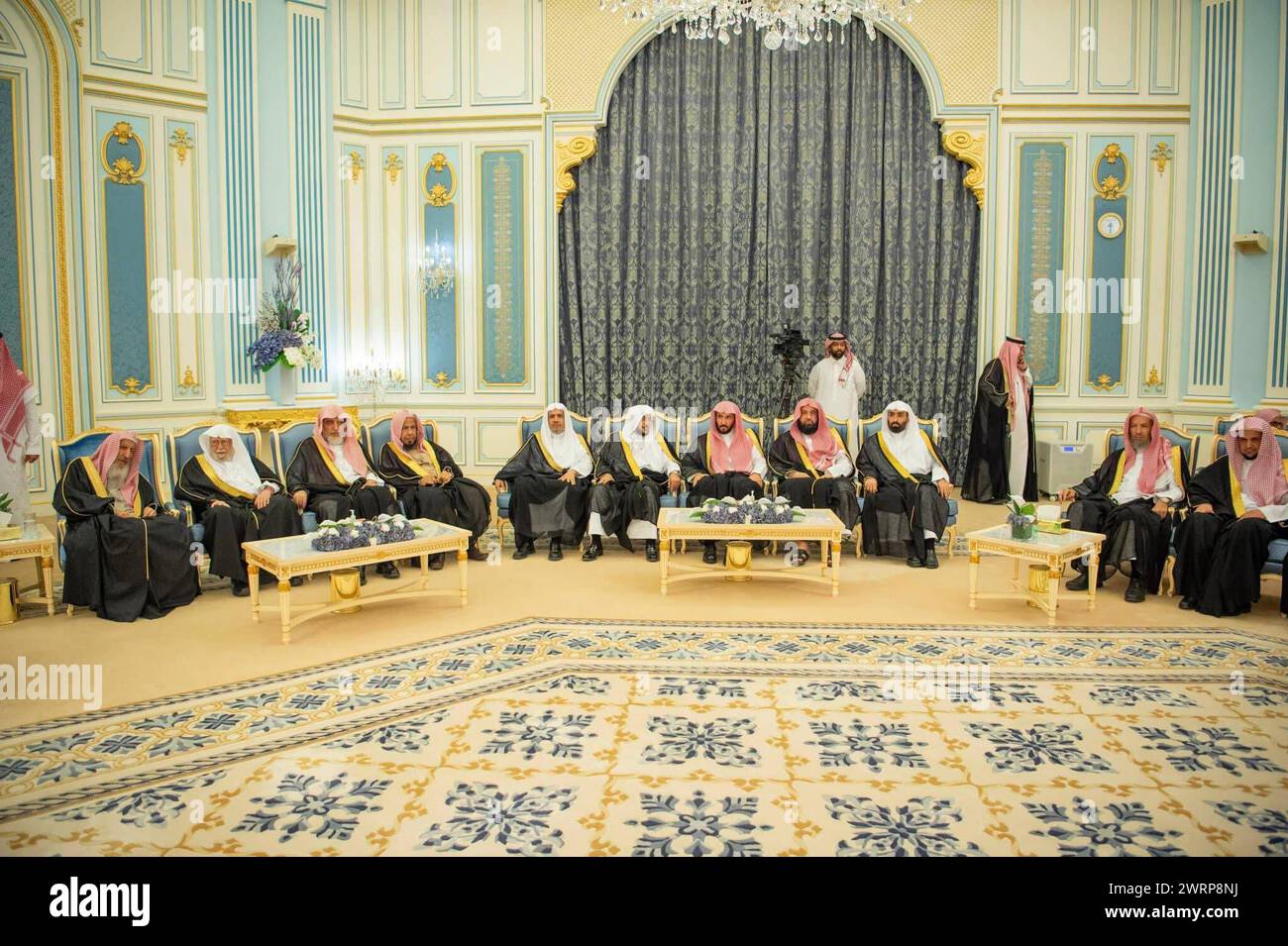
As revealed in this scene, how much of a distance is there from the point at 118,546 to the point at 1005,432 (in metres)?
6.87

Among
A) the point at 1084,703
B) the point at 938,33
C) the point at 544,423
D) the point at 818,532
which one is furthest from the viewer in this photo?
the point at 938,33

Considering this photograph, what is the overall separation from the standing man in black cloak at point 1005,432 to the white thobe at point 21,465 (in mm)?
7203

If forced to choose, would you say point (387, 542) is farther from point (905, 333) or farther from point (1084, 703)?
point (905, 333)

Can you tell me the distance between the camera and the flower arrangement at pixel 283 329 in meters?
7.86

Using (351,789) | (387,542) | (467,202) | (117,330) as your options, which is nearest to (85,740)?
(351,789)

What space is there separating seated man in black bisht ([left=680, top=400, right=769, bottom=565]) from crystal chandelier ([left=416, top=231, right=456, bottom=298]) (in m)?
3.35

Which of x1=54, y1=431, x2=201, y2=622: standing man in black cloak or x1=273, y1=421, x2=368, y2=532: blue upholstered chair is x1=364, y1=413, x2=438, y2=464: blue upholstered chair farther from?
x1=54, y1=431, x2=201, y2=622: standing man in black cloak

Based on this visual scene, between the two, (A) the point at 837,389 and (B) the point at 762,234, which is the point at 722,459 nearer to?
(A) the point at 837,389

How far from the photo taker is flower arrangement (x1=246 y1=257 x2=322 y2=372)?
7.86 m

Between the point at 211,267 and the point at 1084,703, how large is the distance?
7.07 m

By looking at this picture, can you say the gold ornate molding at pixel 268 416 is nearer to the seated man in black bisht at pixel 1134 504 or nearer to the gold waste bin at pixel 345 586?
the gold waste bin at pixel 345 586

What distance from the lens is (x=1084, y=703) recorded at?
407 centimetres

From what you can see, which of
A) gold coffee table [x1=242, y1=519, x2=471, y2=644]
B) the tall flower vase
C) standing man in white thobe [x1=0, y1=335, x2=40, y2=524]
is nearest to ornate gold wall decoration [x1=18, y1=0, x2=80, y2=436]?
the tall flower vase

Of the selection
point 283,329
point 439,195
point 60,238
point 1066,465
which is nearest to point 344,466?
point 283,329
